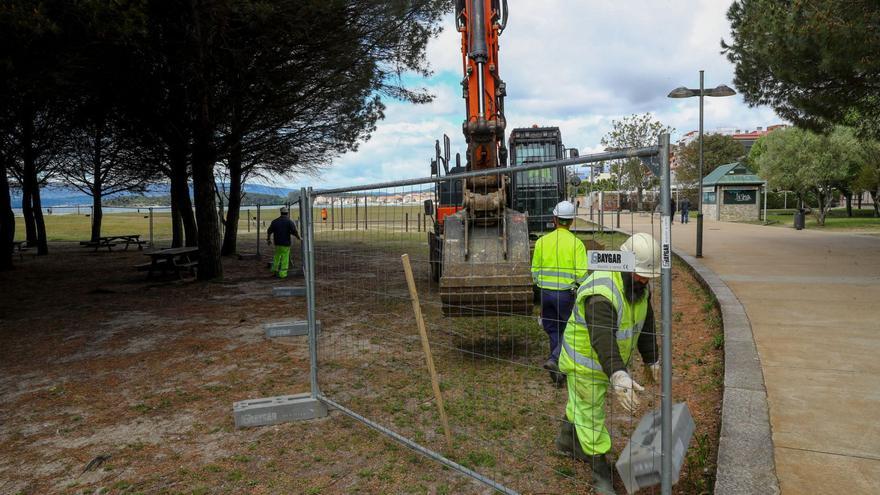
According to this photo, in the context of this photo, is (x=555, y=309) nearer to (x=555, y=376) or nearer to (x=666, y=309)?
(x=555, y=376)

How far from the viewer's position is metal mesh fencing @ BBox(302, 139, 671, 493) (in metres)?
3.41

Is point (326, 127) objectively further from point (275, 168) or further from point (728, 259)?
point (728, 259)

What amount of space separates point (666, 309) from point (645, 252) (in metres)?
0.67

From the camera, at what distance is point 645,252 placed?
309 centimetres

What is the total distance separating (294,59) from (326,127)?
6.81 meters

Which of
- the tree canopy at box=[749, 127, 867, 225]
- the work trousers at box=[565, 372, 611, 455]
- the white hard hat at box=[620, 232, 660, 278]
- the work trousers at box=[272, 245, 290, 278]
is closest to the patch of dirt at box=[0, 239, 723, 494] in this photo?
the work trousers at box=[565, 372, 611, 455]

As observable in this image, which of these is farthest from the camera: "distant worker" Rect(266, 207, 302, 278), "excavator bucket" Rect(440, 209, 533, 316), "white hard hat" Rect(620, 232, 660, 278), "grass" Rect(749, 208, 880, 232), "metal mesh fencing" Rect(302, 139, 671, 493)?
"grass" Rect(749, 208, 880, 232)

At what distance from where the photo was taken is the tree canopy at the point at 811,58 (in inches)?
362

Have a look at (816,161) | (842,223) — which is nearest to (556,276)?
(842,223)

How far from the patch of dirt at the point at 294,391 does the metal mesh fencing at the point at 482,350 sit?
28 mm

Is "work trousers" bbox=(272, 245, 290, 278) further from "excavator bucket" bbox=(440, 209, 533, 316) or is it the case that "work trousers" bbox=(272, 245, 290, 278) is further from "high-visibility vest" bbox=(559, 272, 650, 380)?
"high-visibility vest" bbox=(559, 272, 650, 380)

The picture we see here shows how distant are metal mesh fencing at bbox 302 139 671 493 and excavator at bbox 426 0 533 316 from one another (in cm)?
2

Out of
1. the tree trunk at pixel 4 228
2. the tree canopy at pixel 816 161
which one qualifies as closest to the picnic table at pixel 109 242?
the tree trunk at pixel 4 228

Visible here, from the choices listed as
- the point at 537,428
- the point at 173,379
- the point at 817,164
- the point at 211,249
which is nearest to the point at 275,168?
the point at 211,249
